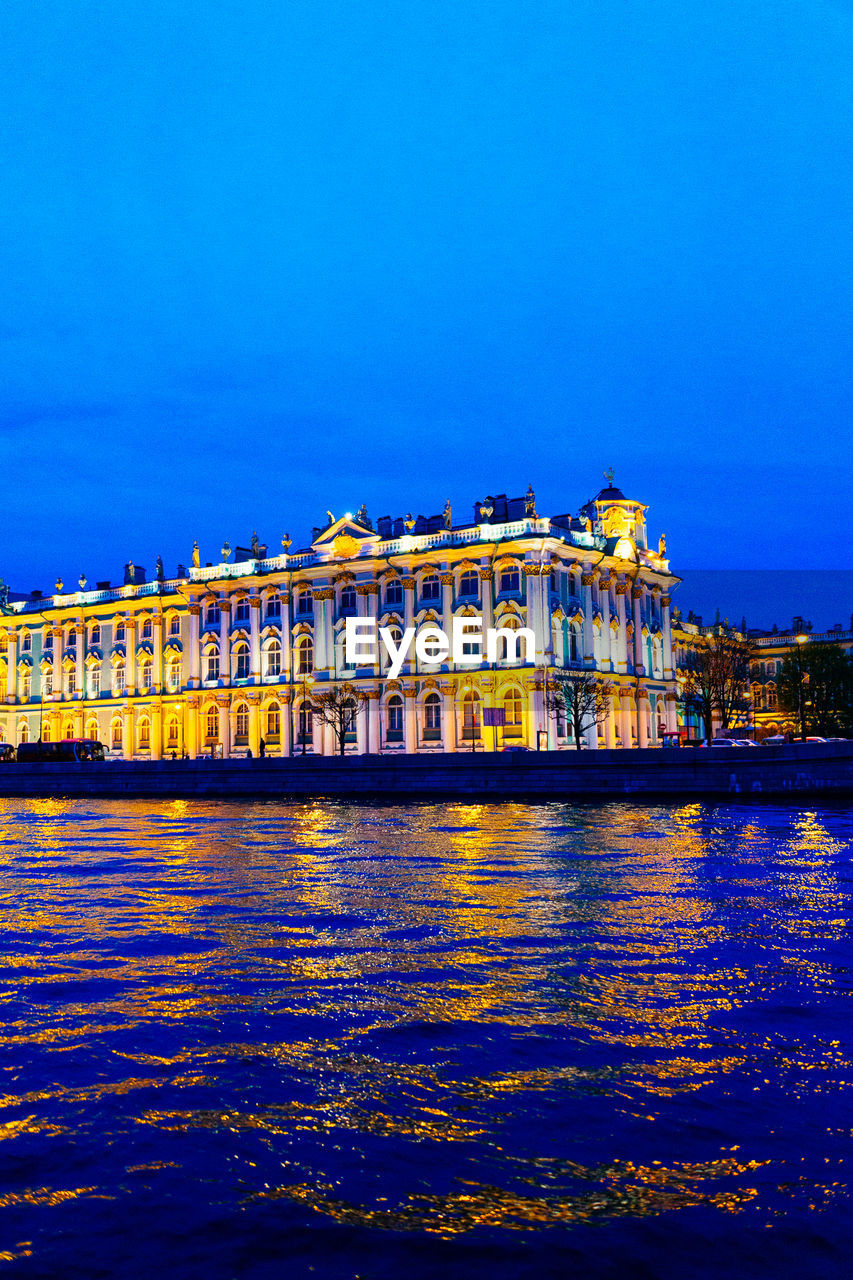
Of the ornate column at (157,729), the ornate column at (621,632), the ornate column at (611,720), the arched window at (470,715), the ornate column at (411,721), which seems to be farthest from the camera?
the ornate column at (157,729)

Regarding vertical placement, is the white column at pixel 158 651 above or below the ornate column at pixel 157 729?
above

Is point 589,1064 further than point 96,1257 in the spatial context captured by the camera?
Yes

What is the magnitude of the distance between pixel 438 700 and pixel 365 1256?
215ft

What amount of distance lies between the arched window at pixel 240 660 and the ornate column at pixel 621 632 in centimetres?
2631

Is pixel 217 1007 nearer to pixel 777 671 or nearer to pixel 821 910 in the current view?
pixel 821 910

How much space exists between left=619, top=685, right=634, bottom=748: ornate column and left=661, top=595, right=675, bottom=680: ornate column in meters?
6.70

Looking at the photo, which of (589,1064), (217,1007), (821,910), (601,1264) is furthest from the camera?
(821,910)

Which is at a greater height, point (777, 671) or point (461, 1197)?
point (777, 671)

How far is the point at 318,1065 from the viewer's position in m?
7.37

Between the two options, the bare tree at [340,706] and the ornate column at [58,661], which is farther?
the ornate column at [58,661]

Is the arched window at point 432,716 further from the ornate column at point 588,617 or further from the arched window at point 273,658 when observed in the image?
the arched window at point 273,658

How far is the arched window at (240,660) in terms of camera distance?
3132 inches

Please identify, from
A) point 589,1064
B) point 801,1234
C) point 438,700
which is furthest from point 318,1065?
point 438,700

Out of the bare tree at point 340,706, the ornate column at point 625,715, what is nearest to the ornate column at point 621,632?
the ornate column at point 625,715
